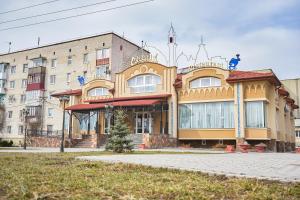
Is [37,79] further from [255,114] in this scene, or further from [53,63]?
[255,114]

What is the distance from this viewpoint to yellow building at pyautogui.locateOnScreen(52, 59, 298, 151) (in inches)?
934

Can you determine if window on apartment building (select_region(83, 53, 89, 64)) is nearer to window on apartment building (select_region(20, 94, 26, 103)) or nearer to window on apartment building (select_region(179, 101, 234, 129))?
window on apartment building (select_region(20, 94, 26, 103))

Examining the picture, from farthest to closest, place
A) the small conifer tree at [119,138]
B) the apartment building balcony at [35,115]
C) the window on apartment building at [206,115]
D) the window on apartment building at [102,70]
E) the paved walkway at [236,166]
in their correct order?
the apartment building balcony at [35,115] < the window on apartment building at [102,70] < the window on apartment building at [206,115] < the small conifer tree at [119,138] < the paved walkway at [236,166]

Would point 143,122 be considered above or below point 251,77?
below

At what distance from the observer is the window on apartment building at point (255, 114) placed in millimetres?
23294

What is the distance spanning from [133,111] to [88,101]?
516 centimetres

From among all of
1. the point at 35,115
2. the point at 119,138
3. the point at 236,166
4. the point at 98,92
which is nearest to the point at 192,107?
the point at 119,138

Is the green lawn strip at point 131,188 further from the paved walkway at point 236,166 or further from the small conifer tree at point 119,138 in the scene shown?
the small conifer tree at point 119,138

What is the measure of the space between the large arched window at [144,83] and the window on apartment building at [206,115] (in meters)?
3.46

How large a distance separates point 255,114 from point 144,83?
10.5m

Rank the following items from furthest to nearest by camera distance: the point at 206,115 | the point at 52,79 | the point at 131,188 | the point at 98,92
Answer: the point at 52,79, the point at 98,92, the point at 206,115, the point at 131,188

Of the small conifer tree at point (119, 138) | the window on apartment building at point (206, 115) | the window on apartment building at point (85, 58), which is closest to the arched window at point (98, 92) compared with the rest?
the window on apartment building at point (206, 115)

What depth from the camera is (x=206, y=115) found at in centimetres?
2547

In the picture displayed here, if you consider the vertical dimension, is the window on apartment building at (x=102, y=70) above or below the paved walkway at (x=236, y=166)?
above
